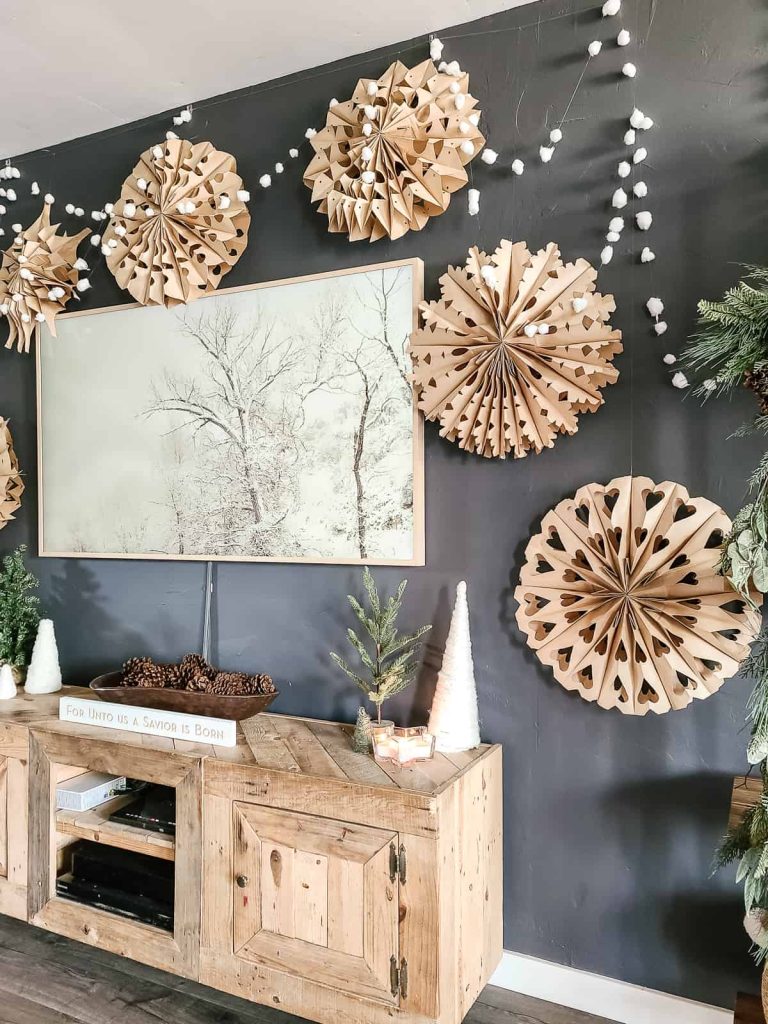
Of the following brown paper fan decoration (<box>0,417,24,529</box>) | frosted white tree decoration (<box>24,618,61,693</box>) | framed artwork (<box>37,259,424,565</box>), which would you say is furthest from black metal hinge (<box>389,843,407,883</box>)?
brown paper fan decoration (<box>0,417,24,529</box>)

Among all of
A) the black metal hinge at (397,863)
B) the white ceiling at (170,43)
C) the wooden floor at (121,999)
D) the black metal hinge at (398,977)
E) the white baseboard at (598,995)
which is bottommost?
the wooden floor at (121,999)

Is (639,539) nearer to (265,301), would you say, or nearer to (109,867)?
(265,301)

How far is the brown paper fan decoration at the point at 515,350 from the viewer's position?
1.81m

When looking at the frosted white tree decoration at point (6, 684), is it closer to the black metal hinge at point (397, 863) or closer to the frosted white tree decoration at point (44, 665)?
the frosted white tree decoration at point (44, 665)

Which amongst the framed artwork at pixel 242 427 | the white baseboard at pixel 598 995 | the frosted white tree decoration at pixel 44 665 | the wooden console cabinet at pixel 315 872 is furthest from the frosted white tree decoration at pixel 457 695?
the frosted white tree decoration at pixel 44 665

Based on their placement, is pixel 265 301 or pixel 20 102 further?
pixel 20 102

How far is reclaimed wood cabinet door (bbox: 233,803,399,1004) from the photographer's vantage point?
161 centimetres

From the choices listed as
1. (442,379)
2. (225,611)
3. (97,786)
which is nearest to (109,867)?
(97,786)

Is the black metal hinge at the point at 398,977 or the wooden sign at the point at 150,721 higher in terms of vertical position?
the wooden sign at the point at 150,721

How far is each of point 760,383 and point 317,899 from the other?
139cm

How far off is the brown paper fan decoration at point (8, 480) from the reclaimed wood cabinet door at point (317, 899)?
1.59 metres

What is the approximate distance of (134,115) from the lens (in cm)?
250

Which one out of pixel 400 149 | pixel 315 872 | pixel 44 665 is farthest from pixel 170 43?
pixel 315 872

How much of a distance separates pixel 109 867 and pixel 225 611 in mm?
756
